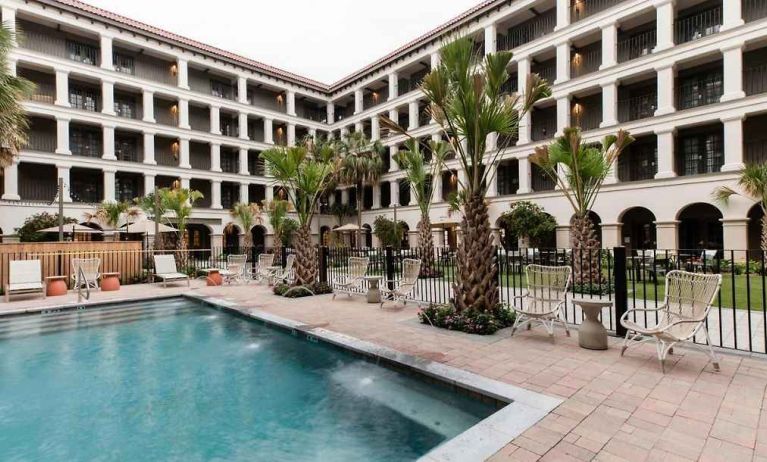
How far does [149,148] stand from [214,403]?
1204 inches

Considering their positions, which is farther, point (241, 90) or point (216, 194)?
point (241, 90)

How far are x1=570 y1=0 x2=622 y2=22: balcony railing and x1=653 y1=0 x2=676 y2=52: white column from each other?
3469 millimetres

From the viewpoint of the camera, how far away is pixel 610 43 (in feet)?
73.1

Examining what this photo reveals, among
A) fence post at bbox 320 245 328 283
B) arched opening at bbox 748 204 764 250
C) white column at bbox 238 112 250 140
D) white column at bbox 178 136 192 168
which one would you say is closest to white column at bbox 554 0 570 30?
arched opening at bbox 748 204 764 250

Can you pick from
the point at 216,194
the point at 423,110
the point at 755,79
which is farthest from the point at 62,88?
the point at 755,79

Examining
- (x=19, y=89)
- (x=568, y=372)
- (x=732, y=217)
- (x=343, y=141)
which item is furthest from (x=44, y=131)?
(x=732, y=217)

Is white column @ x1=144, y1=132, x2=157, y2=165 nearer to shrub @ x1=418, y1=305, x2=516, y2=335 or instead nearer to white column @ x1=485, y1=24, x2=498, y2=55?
white column @ x1=485, y1=24, x2=498, y2=55

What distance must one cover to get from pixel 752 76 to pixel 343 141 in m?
25.8

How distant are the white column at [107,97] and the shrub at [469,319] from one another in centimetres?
3038

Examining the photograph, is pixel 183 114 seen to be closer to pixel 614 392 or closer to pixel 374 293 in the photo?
pixel 374 293

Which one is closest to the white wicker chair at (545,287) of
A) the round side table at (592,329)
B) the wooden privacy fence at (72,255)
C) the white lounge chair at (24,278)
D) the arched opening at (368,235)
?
the round side table at (592,329)

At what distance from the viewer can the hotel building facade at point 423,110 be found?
1988 cm

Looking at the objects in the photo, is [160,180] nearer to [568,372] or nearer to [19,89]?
[19,89]

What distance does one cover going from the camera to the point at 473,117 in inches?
282
